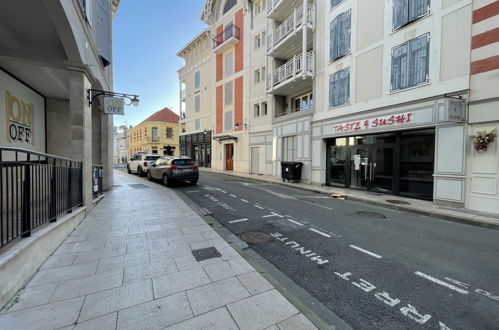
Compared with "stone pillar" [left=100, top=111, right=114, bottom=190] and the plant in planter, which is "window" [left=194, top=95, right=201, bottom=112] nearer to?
"stone pillar" [left=100, top=111, right=114, bottom=190]

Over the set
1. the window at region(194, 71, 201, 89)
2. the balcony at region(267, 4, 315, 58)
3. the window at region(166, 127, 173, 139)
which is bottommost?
the window at region(166, 127, 173, 139)

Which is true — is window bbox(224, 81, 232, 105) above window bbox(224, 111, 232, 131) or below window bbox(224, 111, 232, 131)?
above

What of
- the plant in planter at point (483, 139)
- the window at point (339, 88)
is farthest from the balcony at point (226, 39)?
the plant in planter at point (483, 139)

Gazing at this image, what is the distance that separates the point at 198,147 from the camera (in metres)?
27.6

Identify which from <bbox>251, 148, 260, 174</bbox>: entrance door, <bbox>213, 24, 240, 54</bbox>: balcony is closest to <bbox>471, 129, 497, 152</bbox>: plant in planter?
<bbox>251, 148, 260, 174</bbox>: entrance door

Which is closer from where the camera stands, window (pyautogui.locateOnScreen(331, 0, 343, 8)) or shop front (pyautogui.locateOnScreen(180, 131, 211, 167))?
window (pyautogui.locateOnScreen(331, 0, 343, 8))

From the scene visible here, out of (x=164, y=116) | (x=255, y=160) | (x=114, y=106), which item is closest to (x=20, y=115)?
(x=114, y=106)

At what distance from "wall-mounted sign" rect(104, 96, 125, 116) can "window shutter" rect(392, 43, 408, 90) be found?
10747mm

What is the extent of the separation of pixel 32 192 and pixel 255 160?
1628 cm

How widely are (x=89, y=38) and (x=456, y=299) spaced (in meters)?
9.58

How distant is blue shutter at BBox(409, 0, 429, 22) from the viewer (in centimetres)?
811

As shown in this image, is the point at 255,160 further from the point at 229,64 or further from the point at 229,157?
the point at 229,64

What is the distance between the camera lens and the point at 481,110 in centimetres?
676

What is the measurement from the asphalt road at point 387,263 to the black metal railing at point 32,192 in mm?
3462
